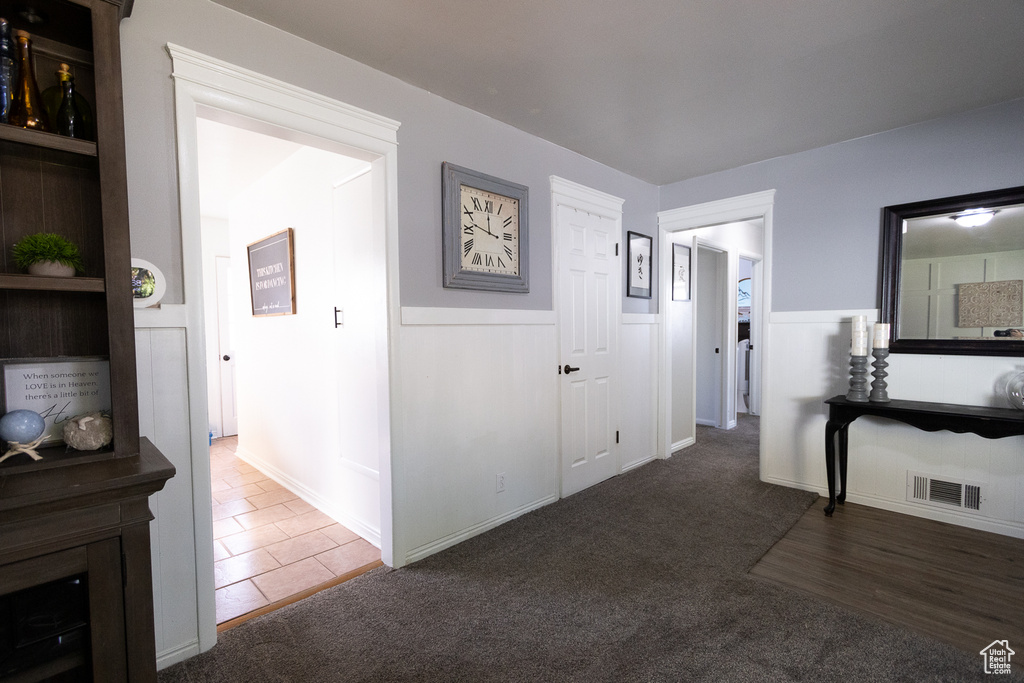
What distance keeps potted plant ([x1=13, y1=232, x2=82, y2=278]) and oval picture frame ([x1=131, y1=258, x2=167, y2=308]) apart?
0.28 metres

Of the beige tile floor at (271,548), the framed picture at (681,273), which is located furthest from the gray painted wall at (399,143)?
the beige tile floor at (271,548)

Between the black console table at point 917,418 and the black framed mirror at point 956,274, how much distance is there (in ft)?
1.29

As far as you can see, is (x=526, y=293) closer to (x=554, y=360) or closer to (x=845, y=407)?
(x=554, y=360)

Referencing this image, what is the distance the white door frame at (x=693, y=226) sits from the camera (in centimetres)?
357

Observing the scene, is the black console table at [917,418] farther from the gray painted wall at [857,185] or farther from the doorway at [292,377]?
→ the doorway at [292,377]

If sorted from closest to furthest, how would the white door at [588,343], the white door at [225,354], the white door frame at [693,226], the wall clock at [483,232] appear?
the wall clock at [483,232]
the white door at [588,343]
the white door frame at [693,226]
the white door at [225,354]

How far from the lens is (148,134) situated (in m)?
1.67

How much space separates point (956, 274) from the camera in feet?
9.22

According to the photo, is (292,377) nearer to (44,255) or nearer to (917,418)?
(44,255)

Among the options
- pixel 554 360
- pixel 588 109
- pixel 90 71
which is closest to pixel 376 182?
pixel 90 71

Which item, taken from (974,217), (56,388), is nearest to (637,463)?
(974,217)

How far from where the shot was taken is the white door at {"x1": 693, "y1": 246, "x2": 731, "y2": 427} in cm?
557

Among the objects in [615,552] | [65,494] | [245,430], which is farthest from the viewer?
[245,430]

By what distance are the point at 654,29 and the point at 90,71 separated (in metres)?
2.04
